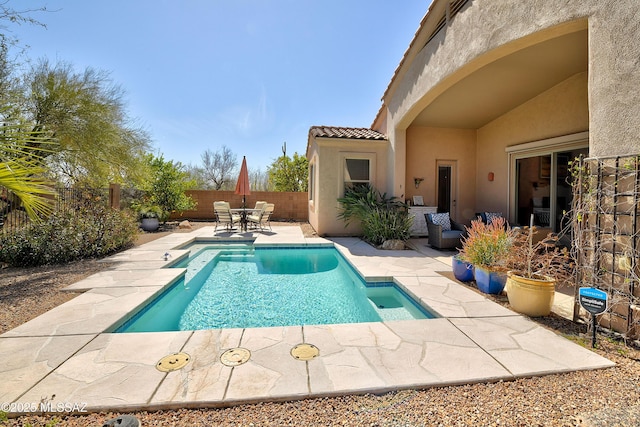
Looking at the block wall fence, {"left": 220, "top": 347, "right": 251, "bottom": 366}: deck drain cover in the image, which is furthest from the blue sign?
the block wall fence

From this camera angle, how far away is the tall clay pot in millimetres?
3666

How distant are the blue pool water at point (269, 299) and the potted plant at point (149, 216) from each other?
233 inches

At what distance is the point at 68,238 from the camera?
665 cm

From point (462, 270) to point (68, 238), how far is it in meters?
8.74

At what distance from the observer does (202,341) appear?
3066mm

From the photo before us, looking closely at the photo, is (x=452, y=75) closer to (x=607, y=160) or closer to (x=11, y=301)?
(x=607, y=160)

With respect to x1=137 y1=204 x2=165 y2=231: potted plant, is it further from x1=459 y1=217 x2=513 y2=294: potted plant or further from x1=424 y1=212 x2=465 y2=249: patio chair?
x1=459 y1=217 x2=513 y2=294: potted plant

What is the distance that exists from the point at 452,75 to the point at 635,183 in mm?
4740

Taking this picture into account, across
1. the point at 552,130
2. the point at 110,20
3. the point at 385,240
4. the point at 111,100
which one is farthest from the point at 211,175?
the point at 552,130

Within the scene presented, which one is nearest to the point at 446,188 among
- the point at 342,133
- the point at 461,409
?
the point at 342,133

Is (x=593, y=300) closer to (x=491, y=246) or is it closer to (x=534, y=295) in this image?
(x=534, y=295)

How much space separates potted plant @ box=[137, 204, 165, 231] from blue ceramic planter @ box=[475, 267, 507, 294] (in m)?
12.6

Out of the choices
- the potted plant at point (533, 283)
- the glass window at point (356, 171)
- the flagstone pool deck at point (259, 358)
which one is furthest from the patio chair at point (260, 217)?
the potted plant at point (533, 283)

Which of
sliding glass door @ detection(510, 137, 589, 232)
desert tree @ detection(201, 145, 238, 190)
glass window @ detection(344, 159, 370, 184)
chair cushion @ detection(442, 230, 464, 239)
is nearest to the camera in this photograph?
sliding glass door @ detection(510, 137, 589, 232)
